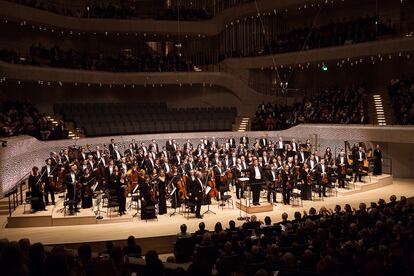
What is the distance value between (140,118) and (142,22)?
635cm

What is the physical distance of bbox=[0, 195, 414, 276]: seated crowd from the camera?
454 centimetres

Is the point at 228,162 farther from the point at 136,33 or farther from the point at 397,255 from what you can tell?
the point at 136,33

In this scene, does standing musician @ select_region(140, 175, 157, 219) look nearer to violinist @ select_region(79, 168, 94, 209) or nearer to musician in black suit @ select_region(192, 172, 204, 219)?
musician in black suit @ select_region(192, 172, 204, 219)

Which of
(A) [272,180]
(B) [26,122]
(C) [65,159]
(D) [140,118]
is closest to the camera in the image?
(A) [272,180]

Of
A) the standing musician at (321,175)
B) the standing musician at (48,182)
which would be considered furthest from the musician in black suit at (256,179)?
the standing musician at (48,182)

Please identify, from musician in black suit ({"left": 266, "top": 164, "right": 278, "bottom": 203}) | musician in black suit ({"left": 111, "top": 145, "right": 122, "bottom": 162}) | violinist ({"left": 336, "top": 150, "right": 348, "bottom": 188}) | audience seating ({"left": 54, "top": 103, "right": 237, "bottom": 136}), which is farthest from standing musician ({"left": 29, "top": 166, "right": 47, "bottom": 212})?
violinist ({"left": 336, "top": 150, "right": 348, "bottom": 188})

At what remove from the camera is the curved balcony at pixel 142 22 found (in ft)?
79.4

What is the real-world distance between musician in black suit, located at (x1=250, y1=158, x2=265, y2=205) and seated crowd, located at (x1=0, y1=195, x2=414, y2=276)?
14.2 ft

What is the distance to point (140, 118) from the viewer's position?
2673cm

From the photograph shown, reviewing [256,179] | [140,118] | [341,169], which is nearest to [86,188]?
[256,179]

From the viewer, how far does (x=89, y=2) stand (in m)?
31.0

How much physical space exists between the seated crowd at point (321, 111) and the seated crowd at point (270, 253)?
1220cm

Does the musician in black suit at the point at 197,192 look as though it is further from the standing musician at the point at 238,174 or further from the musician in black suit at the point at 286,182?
the musician in black suit at the point at 286,182

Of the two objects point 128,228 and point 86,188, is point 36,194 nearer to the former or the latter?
point 86,188
